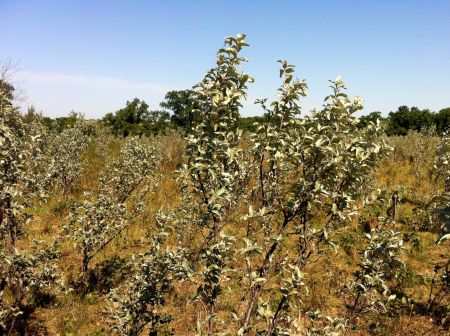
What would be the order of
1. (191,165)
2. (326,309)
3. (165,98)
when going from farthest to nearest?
(165,98) → (326,309) → (191,165)

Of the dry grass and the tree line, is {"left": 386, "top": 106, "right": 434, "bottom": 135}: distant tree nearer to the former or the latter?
the tree line

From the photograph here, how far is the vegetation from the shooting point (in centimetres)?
422

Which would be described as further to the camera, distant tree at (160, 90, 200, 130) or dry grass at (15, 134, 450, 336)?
distant tree at (160, 90, 200, 130)

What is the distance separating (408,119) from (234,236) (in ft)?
194

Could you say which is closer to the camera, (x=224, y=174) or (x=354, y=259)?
(x=224, y=174)

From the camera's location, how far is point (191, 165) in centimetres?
436

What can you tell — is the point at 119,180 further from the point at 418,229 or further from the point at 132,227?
the point at 418,229

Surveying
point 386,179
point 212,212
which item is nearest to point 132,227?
point 212,212

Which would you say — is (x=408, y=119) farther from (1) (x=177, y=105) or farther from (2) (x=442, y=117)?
(1) (x=177, y=105)

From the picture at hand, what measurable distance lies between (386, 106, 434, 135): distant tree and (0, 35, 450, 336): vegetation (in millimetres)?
35147

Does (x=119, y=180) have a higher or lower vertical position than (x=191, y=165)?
lower

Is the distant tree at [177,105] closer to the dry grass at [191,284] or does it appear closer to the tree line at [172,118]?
the tree line at [172,118]

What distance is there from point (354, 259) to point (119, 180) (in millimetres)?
8973

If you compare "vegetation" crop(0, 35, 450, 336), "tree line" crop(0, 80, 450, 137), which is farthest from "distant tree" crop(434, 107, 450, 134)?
"vegetation" crop(0, 35, 450, 336)
